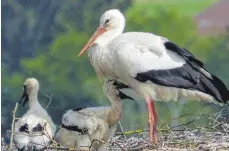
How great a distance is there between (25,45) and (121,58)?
390cm

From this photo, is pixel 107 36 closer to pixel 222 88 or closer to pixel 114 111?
pixel 114 111

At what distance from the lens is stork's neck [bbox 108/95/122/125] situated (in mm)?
4441

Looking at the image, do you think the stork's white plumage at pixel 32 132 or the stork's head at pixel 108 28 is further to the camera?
the stork's head at pixel 108 28

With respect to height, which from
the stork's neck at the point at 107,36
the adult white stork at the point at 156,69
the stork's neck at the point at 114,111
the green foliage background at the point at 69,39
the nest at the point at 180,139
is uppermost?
the green foliage background at the point at 69,39

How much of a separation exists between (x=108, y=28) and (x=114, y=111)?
516 millimetres

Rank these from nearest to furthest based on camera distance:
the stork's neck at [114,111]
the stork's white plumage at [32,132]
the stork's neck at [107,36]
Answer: the stork's white plumage at [32,132] → the stork's neck at [114,111] → the stork's neck at [107,36]

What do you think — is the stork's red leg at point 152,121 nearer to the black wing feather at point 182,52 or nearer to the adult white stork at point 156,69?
the adult white stork at point 156,69

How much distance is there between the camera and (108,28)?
4.74 m

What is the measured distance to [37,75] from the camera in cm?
790

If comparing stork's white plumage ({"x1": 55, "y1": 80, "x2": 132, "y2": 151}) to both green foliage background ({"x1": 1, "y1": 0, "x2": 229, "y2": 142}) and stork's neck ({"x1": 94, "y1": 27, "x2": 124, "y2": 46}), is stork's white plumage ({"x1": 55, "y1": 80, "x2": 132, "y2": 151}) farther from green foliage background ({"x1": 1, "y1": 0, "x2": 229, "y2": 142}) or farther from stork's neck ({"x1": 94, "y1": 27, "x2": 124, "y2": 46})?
green foliage background ({"x1": 1, "y1": 0, "x2": 229, "y2": 142})

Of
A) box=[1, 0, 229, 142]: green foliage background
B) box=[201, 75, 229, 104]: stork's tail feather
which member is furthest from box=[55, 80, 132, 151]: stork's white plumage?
box=[1, 0, 229, 142]: green foliage background

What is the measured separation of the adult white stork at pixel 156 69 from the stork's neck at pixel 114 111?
0.49 ft

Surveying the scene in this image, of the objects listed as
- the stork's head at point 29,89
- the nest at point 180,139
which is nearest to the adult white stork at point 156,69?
the nest at point 180,139

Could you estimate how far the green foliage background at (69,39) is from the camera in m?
7.79
